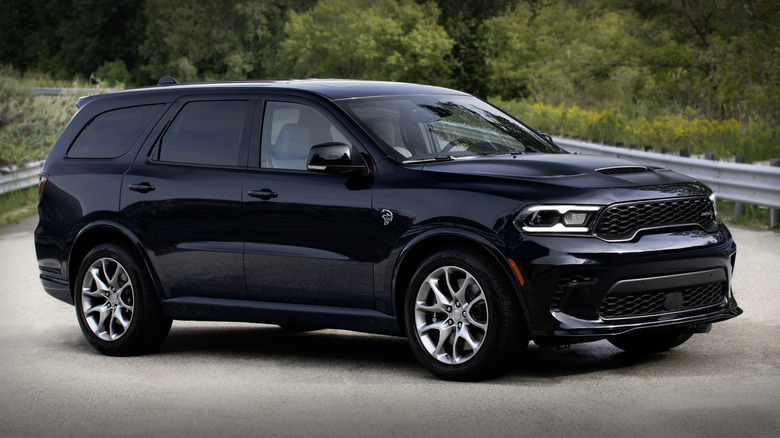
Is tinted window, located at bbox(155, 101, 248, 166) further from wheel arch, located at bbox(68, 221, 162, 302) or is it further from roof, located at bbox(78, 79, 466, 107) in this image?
wheel arch, located at bbox(68, 221, 162, 302)

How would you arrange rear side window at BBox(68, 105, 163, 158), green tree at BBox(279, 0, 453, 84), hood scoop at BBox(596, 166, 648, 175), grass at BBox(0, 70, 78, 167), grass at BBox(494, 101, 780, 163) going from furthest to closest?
green tree at BBox(279, 0, 453, 84)
grass at BBox(0, 70, 78, 167)
grass at BBox(494, 101, 780, 163)
rear side window at BBox(68, 105, 163, 158)
hood scoop at BBox(596, 166, 648, 175)

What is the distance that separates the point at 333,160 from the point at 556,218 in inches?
56.9

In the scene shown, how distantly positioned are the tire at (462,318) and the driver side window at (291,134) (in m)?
1.16

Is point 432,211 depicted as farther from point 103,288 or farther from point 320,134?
point 103,288

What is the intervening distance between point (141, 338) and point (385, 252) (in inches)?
86.5

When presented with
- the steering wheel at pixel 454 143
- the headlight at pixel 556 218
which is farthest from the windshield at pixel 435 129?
the headlight at pixel 556 218

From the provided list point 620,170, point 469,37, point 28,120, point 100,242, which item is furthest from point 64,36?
point 620,170

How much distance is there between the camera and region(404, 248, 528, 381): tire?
650 cm

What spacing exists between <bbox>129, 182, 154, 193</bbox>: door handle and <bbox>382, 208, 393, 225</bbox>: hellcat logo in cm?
198

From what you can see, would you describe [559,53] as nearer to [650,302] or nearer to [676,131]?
[676,131]

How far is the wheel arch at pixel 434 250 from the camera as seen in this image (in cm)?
645

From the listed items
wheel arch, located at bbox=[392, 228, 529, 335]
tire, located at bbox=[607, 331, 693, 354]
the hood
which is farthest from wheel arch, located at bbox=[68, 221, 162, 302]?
tire, located at bbox=[607, 331, 693, 354]

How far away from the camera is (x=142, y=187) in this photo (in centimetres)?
820

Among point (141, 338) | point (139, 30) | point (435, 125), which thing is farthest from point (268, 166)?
point (139, 30)
